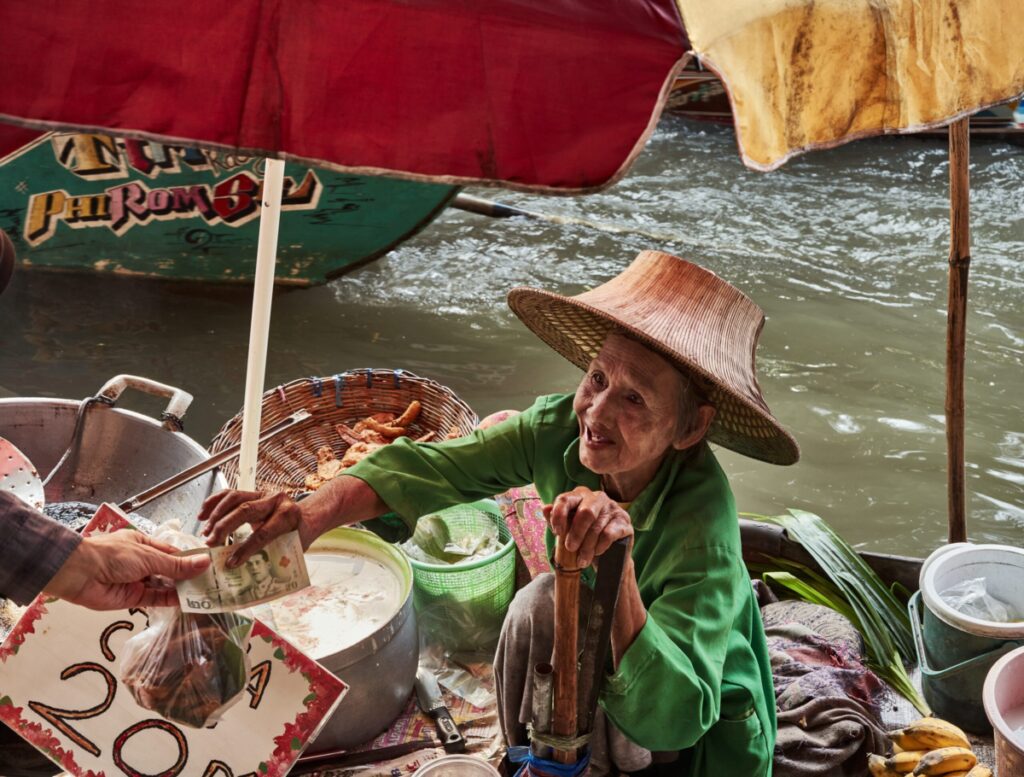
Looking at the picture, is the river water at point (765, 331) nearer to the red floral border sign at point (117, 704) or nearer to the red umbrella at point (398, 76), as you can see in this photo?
the red floral border sign at point (117, 704)

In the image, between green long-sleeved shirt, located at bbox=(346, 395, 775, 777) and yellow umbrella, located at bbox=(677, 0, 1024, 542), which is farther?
green long-sleeved shirt, located at bbox=(346, 395, 775, 777)

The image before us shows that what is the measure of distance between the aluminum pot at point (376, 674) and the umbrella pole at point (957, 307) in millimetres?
1654

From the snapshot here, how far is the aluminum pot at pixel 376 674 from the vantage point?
262cm

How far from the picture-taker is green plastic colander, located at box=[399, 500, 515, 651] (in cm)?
305

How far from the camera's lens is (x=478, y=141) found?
1524 mm

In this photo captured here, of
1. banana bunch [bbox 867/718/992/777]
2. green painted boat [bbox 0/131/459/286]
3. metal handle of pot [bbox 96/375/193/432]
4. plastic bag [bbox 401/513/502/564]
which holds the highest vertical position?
green painted boat [bbox 0/131/459/286]

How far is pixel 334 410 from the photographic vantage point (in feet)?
13.6

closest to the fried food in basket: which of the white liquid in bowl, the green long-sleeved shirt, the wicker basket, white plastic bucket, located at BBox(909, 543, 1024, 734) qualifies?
the wicker basket

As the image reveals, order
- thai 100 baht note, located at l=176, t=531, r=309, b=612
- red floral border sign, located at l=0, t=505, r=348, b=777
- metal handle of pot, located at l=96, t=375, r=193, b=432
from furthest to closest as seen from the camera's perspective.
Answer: metal handle of pot, located at l=96, t=375, r=193, b=432 → red floral border sign, located at l=0, t=505, r=348, b=777 → thai 100 baht note, located at l=176, t=531, r=309, b=612

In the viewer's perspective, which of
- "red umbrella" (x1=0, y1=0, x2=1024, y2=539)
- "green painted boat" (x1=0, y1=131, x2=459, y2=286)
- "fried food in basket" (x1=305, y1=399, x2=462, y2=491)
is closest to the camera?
"red umbrella" (x1=0, y1=0, x2=1024, y2=539)

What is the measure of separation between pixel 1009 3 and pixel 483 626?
2.08m

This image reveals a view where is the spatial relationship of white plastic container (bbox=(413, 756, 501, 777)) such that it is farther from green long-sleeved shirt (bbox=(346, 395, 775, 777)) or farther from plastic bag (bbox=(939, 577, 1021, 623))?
plastic bag (bbox=(939, 577, 1021, 623))

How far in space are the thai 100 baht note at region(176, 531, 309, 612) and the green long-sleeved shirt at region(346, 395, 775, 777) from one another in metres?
0.39

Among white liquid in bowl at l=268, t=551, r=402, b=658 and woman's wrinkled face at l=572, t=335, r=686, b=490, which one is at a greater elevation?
woman's wrinkled face at l=572, t=335, r=686, b=490
